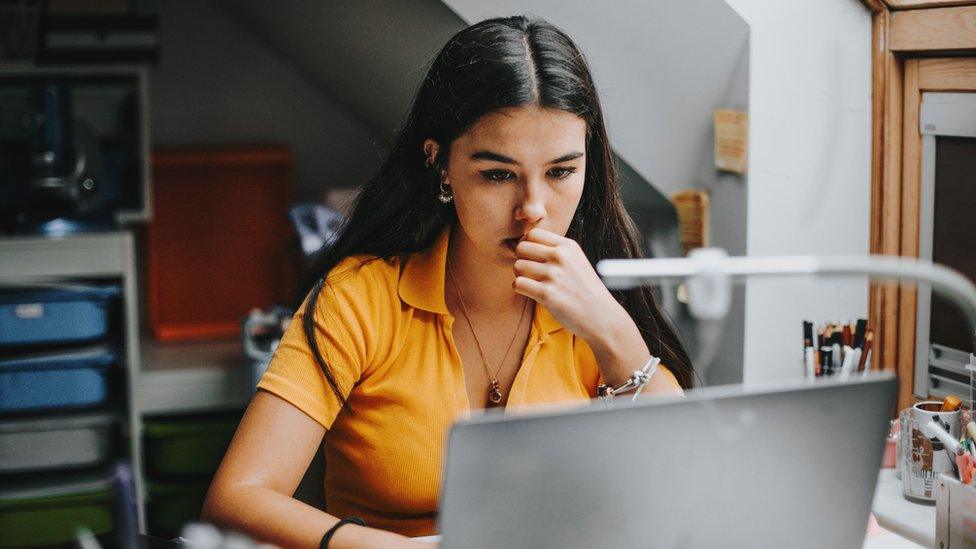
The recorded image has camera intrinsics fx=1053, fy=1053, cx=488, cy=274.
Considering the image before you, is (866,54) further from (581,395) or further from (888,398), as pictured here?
(888,398)

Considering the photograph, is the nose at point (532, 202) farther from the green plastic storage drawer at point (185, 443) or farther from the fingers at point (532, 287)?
the green plastic storage drawer at point (185, 443)

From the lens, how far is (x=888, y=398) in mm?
898

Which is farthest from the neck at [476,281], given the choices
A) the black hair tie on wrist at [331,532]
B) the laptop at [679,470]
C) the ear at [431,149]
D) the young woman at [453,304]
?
the laptop at [679,470]

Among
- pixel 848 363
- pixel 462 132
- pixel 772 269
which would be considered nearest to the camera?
pixel 772 269

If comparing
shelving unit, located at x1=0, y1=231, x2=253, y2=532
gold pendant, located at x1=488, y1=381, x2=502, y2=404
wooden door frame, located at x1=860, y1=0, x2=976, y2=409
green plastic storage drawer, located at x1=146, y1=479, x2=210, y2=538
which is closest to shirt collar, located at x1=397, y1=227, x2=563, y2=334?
gold pendant, located at x1=488, y1=381, x2=502, y2=404

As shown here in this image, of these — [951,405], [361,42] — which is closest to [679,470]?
[951,405]

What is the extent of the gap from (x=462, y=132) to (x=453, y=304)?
0.27 meters

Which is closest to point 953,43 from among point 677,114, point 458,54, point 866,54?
point 866,54

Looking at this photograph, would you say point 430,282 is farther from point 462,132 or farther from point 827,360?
point 827,360

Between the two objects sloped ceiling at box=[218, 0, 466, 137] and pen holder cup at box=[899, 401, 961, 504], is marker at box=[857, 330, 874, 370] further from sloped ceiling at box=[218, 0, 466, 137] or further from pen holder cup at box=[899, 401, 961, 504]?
sloped ceiling at box=[218, 0, 466, 137]

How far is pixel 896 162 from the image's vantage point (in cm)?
203

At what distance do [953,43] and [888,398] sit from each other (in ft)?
3.61

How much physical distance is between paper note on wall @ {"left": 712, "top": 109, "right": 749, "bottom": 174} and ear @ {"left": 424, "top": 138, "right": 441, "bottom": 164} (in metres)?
0.81

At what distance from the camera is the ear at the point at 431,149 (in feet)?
4.90
